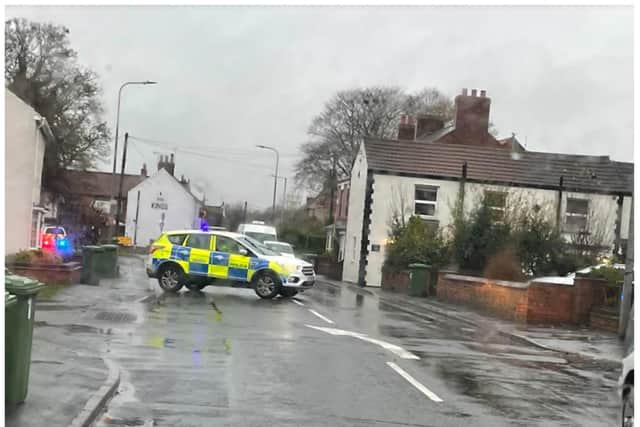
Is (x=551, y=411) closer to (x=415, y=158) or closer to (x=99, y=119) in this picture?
(x=99, y=119)

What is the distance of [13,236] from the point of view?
27938mm

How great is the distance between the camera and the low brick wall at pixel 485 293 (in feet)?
67.6

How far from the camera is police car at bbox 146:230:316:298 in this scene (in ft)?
68.0

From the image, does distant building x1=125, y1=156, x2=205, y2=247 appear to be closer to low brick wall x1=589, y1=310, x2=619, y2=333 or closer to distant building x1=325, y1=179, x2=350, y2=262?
distant building x1=325, y1=179, x2=350, y2=262

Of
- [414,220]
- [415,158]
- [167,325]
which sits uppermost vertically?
[415,158]

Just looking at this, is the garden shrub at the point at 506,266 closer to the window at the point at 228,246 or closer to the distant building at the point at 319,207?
the window at the point at 228,246

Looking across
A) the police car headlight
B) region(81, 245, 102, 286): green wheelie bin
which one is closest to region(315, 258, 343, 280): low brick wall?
region(81, 245, 102, 286): green wheelie bin

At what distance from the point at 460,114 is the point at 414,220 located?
1170cm

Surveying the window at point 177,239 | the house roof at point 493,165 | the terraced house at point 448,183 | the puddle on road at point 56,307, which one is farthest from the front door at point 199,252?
the house roof at point 493,165

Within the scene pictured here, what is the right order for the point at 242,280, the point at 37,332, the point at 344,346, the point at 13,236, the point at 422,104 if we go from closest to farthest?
the point at 37,332
the point at 344,346
the point at 242,280
the point at 13,236
the point at 422,104

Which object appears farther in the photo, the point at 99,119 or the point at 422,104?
the point at 422,104

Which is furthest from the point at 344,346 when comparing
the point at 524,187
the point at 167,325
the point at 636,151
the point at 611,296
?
the point at 524,187

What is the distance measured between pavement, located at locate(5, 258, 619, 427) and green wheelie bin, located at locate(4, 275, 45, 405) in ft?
0.61

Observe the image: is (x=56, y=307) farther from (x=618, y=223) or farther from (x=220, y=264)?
(x=618, y=223)
